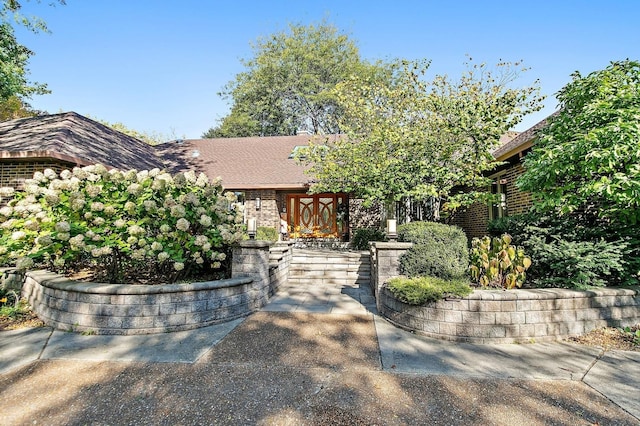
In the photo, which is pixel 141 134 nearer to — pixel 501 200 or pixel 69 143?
pixel 69 143

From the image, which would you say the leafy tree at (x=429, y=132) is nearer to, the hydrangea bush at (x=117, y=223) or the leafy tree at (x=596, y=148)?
the leafy tree at (x=596, y=148)

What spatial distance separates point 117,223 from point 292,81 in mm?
22376

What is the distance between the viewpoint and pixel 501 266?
14.9 feet

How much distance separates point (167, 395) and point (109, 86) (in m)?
16.5

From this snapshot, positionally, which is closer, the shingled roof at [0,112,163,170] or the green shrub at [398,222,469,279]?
the green shrub at [398,222,469,279]

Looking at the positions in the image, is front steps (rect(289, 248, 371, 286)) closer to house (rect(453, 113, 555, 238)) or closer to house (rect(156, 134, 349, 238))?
house (rect(453, 113, 555, 238))

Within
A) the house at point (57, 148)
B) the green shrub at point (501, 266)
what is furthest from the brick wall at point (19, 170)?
the green shrub at point (501, 266)

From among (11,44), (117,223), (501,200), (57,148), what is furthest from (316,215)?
(11,44)

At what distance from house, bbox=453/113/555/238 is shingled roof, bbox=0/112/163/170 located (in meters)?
10.1

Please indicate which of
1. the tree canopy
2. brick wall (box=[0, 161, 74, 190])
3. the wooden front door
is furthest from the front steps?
the tree canopy

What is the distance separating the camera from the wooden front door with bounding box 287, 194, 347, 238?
12750 mm

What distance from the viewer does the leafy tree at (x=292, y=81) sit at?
77.5 ft

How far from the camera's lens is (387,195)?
8.91 metres

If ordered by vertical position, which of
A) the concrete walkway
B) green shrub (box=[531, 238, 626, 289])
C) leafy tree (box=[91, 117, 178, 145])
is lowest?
the concrete walkway
